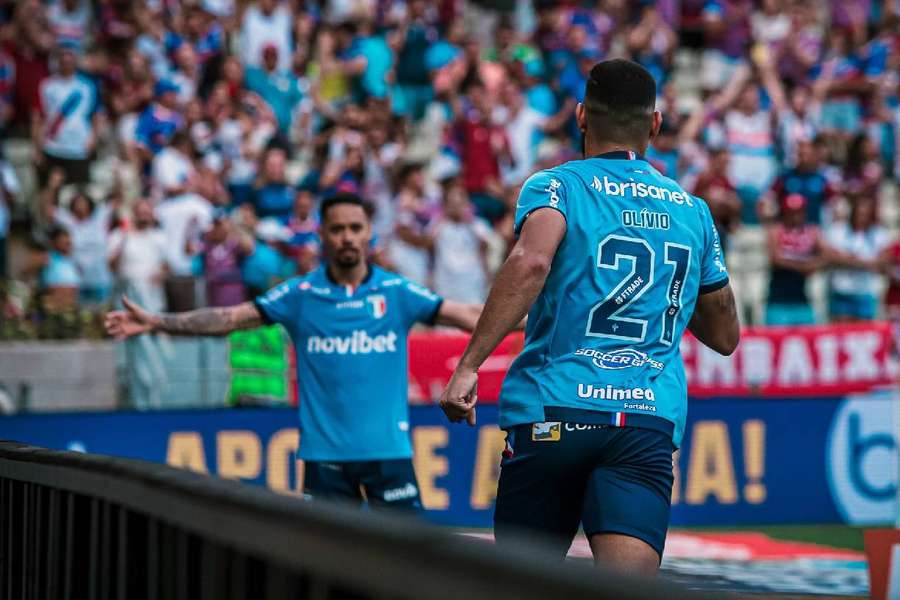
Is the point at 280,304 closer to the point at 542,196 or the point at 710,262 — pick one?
the point at 710,262

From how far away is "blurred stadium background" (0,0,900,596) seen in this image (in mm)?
13734

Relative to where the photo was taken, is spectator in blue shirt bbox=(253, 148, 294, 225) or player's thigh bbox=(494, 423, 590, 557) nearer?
player's thigh bbox=(494, 423, 590, 557)

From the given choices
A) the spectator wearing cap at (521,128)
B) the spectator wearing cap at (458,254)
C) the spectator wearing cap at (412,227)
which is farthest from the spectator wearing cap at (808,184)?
the spectator wearing cap at (412,227)

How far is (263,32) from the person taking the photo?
59.4 feet

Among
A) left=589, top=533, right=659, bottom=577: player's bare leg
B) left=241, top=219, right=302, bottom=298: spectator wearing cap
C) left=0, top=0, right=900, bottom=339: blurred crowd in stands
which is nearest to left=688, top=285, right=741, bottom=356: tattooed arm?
left=589, top=533, right=659, bottom=577: player's bare leg

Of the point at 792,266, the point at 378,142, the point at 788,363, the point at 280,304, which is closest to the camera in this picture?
the point at 280,304

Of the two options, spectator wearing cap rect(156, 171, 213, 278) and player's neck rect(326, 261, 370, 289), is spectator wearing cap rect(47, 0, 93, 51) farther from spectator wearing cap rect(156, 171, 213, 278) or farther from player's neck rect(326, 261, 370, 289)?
player's neck rect(326, 261, 370, 289)

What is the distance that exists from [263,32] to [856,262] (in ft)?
23.5

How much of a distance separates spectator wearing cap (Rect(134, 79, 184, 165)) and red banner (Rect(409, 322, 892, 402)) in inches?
153

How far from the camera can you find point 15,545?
5.43 metres

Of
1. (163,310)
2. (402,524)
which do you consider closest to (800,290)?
(163,310)

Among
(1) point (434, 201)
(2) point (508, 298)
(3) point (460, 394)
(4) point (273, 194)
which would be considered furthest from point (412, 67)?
(3) point (460, 394)

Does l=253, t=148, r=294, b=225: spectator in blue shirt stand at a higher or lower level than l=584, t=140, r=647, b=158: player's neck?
higher

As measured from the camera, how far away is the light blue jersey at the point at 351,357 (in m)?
8.26
